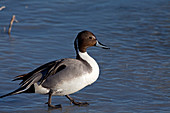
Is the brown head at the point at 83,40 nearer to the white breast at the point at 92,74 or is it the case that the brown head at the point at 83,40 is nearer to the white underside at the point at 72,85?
the white breast at the point at 92,74

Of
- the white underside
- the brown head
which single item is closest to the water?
the white underside

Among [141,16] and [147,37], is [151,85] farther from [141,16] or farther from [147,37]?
[141,16]

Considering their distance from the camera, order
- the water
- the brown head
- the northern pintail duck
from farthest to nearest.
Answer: the brown head < the water < the northern pintail duck

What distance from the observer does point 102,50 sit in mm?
7723

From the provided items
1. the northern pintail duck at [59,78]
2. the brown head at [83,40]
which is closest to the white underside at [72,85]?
the northern pintail duck at [59,78]

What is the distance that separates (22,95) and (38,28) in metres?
A: 3.15

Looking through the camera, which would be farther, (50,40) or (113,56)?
(50,40)

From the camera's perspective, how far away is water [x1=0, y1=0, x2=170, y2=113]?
548cm

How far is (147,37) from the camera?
8.38 m

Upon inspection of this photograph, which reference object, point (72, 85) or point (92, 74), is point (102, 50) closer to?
point (92, 74)

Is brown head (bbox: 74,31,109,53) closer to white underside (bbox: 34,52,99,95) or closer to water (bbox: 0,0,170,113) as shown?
white underside (bbox: 34,52,99,95)

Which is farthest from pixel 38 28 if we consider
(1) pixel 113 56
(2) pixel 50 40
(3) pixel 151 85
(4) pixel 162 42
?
(3) pixel 151 85

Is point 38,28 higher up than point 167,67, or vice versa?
point 38,28

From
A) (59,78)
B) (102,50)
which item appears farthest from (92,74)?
(102,50)
